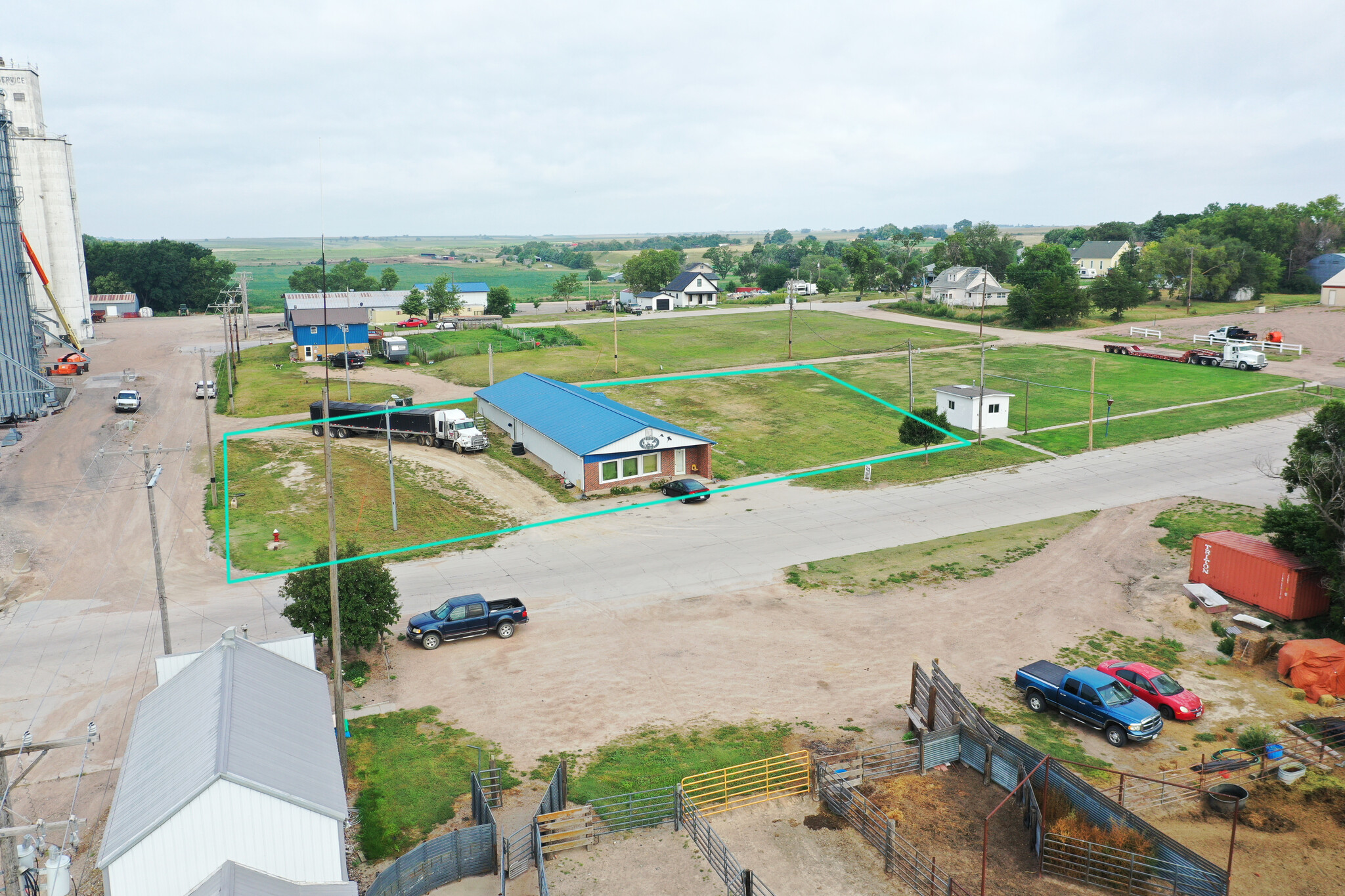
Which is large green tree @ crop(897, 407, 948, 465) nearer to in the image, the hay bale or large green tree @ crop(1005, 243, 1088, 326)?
the hay bale

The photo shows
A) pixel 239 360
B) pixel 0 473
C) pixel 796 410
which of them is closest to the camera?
pixel 0 473

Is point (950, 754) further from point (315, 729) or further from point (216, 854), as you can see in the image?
point (216, 854)

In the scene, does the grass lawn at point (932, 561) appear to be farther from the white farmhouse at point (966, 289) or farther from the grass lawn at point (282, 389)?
the white farmhouse at point (966, 289)

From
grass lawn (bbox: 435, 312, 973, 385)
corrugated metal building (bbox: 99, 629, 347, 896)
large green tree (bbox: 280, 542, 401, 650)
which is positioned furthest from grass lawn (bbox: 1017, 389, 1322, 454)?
corrugated metal building (bbox: 99, 629, 347, 896)

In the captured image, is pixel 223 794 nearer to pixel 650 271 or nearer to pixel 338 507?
pixel 338 507

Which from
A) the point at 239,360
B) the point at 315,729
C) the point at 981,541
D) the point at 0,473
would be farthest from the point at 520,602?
the point at 239,360

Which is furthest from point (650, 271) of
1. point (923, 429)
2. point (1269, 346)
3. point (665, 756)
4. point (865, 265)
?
point (665, 756)
